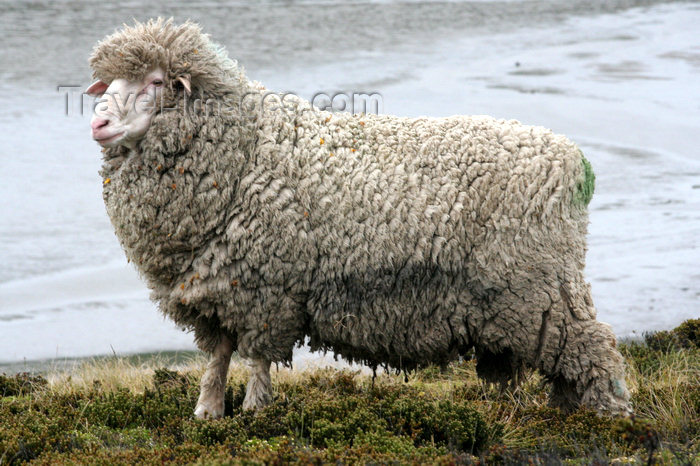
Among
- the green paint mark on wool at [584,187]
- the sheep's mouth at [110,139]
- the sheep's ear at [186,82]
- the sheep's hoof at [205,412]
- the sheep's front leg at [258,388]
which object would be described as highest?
the sheep's ear at [186,82]

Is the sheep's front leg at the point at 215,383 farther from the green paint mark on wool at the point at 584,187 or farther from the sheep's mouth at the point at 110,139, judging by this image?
the green paint mark on wool at the point at 584,187

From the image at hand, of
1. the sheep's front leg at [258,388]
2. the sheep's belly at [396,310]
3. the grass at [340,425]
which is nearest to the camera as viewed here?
the grass at [340,425]

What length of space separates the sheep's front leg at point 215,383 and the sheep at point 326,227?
0.04 feet

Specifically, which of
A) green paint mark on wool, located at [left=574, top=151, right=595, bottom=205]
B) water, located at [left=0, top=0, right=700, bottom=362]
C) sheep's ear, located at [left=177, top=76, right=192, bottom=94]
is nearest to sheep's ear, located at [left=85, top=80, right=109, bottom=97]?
sheep's ear, located at [left=177, top=76, right=192, bottom=94]

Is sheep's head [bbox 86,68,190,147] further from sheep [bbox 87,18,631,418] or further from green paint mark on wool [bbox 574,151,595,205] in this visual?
green paint mark on wool [bbox 574,151,595,205]

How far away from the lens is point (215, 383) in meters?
5.20

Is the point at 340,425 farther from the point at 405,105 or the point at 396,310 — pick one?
the point at 405,105

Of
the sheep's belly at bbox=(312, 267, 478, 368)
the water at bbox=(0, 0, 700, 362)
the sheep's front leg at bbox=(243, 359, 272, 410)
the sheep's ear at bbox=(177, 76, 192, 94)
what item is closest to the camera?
the sheep's ear at bbox=(177, 76, 192, 94)

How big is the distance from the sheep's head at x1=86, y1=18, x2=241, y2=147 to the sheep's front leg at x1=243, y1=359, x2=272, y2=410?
143 centimetres

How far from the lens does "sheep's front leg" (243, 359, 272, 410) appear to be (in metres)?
5.12

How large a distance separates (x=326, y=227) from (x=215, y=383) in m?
1.12

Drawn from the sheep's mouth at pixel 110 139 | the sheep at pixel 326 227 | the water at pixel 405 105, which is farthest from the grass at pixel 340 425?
the water at pixel 405 105

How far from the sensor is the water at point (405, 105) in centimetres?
925

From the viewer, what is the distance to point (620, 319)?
8.62 m
